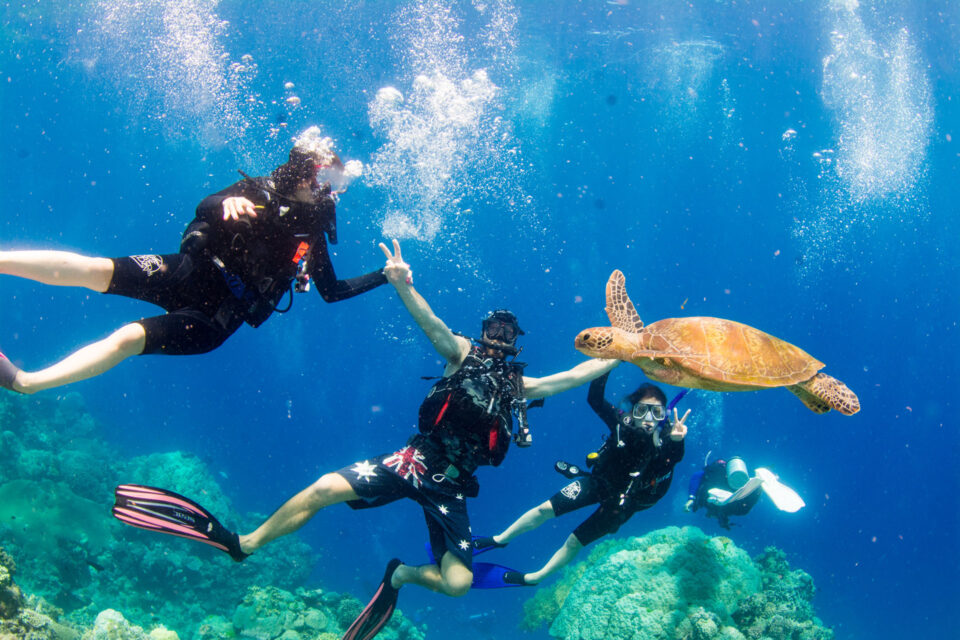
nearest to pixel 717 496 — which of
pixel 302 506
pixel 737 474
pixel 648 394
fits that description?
pixel 737 474

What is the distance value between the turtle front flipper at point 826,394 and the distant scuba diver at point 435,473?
224 cm

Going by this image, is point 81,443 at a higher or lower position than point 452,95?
lower

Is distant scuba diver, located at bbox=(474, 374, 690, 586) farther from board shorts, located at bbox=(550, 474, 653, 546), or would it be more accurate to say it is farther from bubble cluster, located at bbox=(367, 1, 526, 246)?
bubble cluster, located at bbox=(367, 1, 526, 246)

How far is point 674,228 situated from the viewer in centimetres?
4044

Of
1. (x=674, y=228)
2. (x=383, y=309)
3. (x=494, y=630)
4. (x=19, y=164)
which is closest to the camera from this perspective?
(x=494, y=630)

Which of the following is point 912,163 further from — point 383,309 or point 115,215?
point 115,215

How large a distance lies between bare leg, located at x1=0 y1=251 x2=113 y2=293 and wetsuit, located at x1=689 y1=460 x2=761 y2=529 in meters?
8.78

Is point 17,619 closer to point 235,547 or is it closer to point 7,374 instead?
point 235,547

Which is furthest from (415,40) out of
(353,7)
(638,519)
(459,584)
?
(638,519)

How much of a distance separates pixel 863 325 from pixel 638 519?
42034 mm

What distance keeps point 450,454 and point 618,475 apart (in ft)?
8.08

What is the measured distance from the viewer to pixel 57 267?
9.20ft

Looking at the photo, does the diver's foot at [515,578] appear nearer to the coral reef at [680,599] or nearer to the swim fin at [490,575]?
the swim fin at [490,575]

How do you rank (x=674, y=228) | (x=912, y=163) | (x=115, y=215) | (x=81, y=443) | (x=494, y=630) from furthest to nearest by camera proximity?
(x=115, y=215) → (x=674, y=228) → (x=912, y=163) → (x=494, y=630) → (x=81, y=443)
